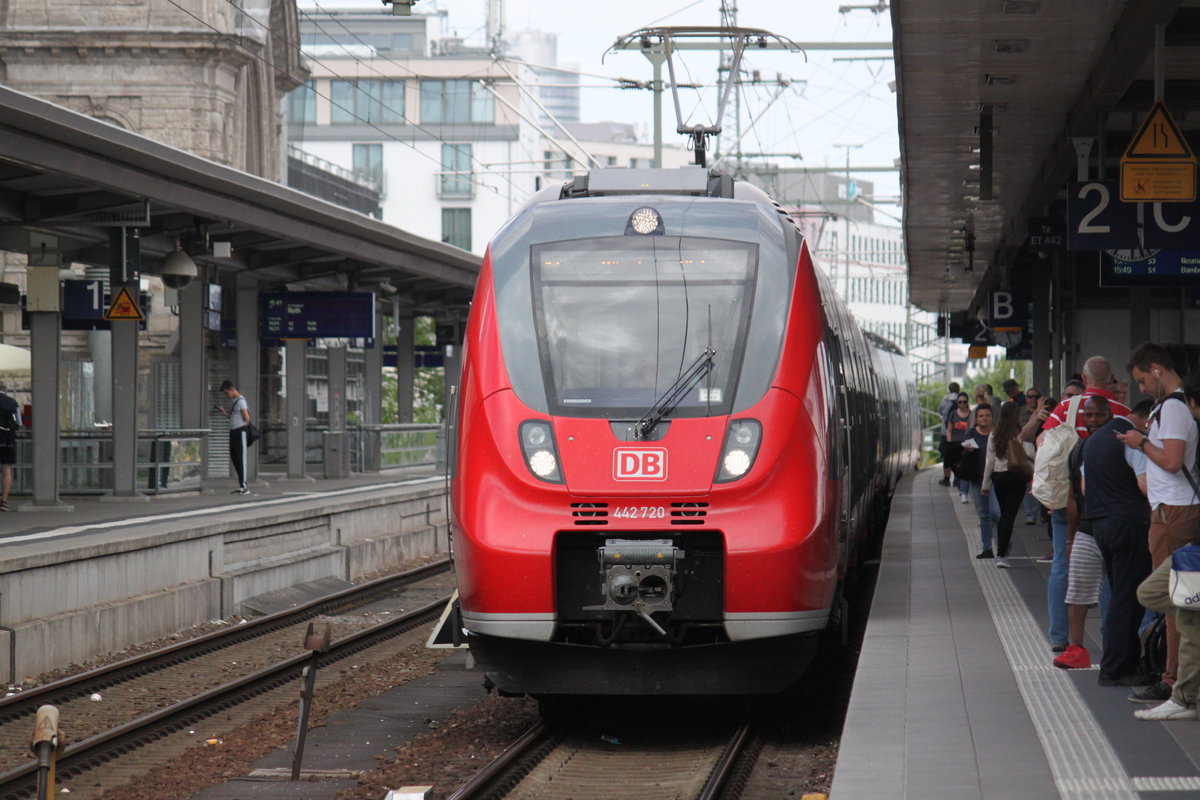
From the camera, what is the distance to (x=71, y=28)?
3950 cm

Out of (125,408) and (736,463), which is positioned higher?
(125,408)

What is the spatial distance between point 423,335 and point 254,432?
41975 mm

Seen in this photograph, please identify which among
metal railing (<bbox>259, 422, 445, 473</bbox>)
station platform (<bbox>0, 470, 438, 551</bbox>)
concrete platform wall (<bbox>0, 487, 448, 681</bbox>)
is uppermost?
metal railing (<bbox>259, 422, 445, 473</bbox>)

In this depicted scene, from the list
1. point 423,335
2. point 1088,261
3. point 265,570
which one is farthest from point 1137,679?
point 423,335

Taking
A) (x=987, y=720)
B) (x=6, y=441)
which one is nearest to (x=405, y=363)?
(x=6, y=441)

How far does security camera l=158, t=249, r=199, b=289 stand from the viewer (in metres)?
21.0

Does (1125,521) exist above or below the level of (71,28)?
below

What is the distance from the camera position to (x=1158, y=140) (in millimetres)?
12250

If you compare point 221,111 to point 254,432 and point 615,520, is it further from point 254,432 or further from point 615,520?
point 615,520

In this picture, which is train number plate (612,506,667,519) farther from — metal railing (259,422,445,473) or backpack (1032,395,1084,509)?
metal railing (259,422,445,473)

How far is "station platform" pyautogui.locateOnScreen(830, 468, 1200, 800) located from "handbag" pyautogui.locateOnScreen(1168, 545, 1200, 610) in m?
0.59

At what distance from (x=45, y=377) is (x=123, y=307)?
1.29 m

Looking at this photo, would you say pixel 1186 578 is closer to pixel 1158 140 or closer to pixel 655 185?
pixel 655 185

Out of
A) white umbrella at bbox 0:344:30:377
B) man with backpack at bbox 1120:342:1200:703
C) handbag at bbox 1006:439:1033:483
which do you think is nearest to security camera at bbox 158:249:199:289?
white umbrella at bbox 0:344:30:377
